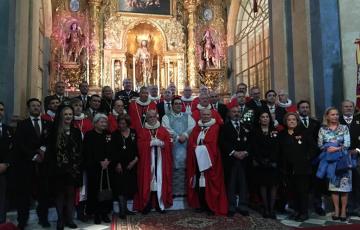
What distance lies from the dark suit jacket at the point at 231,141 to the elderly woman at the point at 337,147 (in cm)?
99

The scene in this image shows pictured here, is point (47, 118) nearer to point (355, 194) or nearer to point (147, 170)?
point (147, 170)

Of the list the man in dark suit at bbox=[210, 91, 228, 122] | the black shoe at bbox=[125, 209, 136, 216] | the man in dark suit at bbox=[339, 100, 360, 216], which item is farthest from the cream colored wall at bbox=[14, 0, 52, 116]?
the man in dark suit at bbox=[339, 100, 360, 216]

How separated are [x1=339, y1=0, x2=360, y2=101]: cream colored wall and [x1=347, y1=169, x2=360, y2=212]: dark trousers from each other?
1.94 m

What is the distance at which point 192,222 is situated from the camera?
4.73 m

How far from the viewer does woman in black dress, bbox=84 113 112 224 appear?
4758mm

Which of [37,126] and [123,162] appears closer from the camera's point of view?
[37,126]

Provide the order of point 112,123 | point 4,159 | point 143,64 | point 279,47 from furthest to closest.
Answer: point 143,64, point 279,47, point 112,123, point 4,159

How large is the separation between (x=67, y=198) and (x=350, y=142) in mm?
3735

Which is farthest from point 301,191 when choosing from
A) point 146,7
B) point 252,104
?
point 146,7

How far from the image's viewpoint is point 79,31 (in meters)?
12.3

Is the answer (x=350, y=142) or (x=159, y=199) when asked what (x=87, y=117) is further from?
(x=350, y=142)

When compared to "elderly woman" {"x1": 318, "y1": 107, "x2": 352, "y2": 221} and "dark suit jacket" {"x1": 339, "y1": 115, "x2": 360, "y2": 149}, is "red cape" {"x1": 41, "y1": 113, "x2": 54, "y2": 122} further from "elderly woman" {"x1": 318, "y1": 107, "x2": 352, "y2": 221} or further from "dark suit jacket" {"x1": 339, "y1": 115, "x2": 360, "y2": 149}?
"dark suit jacket" {"x1": 339, "y1": 115, "x2": 360, "y2": 149}

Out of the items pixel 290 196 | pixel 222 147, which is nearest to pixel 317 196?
pixel 290 196

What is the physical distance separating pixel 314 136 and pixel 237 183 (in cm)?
129
